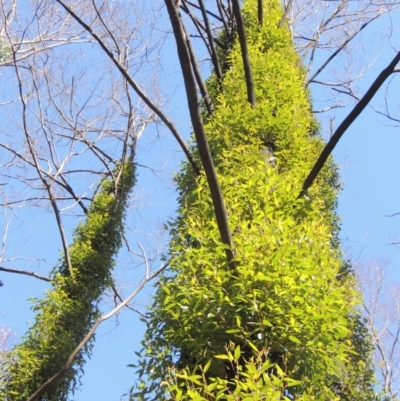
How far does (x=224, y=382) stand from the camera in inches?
95.2

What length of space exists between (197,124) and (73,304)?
18.6ft

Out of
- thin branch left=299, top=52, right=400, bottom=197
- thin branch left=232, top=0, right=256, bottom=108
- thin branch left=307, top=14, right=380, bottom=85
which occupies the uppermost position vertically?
thin branch left=307, top=14, right=380, bottom=85

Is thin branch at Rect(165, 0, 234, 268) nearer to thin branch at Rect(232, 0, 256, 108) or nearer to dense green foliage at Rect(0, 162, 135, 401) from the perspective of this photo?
thin branch at Rect(232, 0, 256, 108)

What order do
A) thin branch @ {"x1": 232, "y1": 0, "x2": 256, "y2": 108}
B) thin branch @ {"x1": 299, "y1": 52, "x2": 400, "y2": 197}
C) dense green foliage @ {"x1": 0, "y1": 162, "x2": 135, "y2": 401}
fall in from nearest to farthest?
thin branch @ {"x1": 299, "y1": 52, "x2": 400, "y2": 197} < thin branch @ {"x1": 232, "y1": 0, "x2": 256, "y2": 108} < dense green foliage @ {"x1": 0, "y1": 162, "x2": 135, "y2": 401}

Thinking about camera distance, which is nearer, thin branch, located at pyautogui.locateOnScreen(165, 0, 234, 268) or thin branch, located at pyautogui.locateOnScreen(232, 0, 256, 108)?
thin branch, located at pyautogui.locateOnScreen(165, 0, 234, 268)

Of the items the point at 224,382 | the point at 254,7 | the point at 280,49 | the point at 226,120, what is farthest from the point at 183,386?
the point at 254,7

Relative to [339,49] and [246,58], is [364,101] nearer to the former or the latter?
[246,58]

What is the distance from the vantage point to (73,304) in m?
7.79

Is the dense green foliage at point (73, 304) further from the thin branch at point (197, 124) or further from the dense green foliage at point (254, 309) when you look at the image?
the thin branch at point (197, 124)

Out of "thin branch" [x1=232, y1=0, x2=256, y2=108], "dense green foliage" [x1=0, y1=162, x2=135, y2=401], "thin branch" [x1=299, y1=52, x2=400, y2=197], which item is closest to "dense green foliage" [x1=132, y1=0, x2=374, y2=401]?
"thin branch" [x1=299, y1=52, x2=400, y2=197]

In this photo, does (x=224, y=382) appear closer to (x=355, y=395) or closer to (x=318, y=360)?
(x=318, y=360)

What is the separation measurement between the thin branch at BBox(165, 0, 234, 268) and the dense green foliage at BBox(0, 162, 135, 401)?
485 cm

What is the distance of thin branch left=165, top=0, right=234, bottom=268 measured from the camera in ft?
8.41

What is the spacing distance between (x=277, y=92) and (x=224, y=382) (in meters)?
3.55
